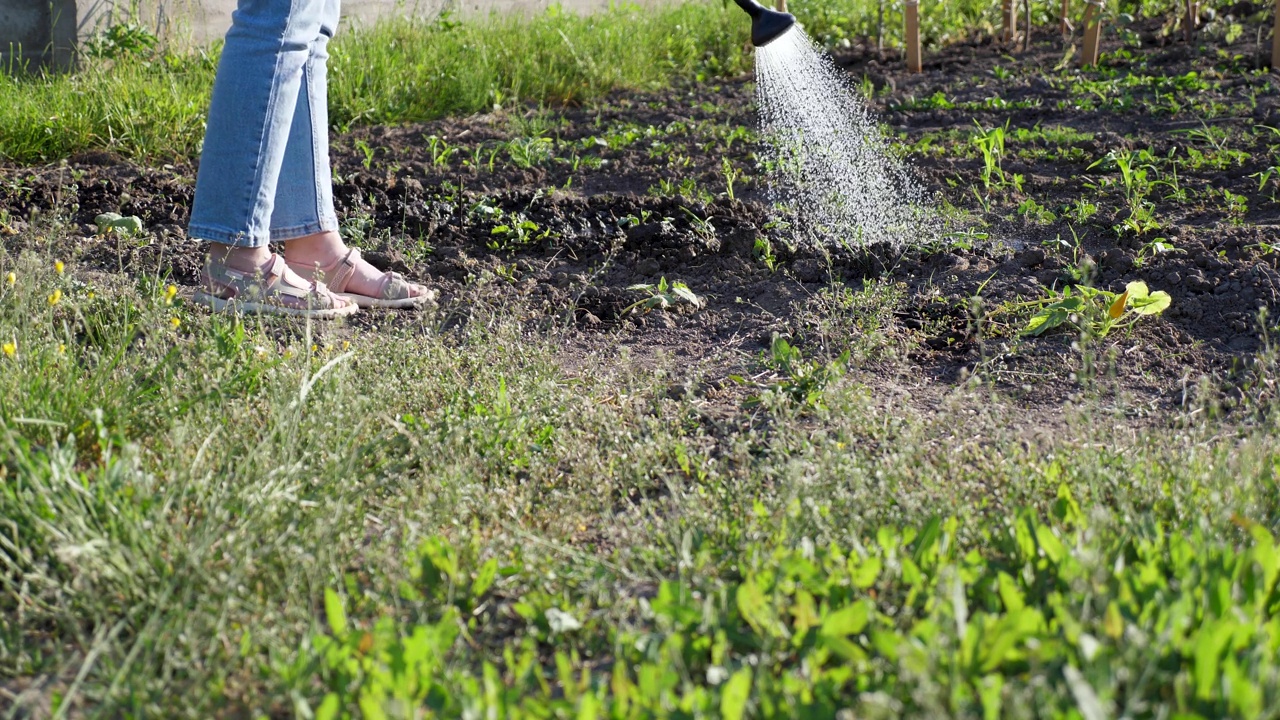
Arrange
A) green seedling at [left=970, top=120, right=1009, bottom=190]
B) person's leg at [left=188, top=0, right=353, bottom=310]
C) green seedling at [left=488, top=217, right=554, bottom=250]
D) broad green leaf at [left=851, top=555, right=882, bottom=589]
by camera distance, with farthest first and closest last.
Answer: green seedling at [left=970, top=120, right=1009, bottom=190] < green seedling at [left=488, top=217, right=554, bottom=250] < person's leg at [left=188, top=0, right=353, bottom=310] < broad green leaf at [left=851, top=555, right=882, bottom=589]

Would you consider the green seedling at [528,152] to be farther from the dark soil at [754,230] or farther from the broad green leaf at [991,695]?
the broad green leaf at [991,695]

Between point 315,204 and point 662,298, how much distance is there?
0.95 m

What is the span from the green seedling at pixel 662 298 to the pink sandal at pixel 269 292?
776 mm

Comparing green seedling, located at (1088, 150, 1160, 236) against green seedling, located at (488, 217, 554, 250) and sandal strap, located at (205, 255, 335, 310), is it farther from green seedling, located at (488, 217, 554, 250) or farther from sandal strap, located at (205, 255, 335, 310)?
sandal strap, located at (205, 255, 335, 310)

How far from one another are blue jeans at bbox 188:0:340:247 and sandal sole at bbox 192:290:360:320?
0.49 ft

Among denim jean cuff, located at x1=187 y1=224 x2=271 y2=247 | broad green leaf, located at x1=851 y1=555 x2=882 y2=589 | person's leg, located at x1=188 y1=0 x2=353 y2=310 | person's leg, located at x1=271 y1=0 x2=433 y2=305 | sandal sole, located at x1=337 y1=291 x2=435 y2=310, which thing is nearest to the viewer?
broad green leaf, located at x1=851 y1=555 x2=882 y2=589

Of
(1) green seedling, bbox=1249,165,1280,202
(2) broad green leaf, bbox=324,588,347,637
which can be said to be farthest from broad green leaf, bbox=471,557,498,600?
(1) green seedling, bbox=1249,165,1280,202

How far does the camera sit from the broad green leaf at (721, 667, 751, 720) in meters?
1.40

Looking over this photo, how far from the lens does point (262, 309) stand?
296 centimetres

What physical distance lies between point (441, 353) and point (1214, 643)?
1.76 m

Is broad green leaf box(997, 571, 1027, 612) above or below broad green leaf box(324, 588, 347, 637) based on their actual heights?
below

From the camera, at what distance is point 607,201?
159 inches

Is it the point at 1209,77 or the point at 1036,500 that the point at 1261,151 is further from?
the point at 1036,500

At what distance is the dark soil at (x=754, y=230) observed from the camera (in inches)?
116
